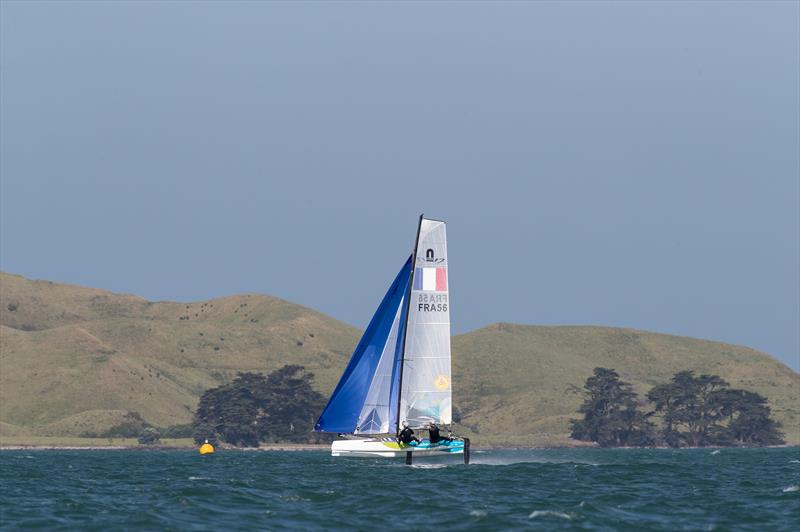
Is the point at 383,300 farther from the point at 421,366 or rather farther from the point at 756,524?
the point at 756,524

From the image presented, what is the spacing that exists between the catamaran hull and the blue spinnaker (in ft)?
7.78

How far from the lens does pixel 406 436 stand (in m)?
86.8

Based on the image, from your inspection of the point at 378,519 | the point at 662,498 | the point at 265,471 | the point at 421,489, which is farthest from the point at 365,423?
the point at 378,519

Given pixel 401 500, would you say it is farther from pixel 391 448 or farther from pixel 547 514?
pixel 391 448

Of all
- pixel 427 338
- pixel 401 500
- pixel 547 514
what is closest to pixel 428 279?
pixel 427 338

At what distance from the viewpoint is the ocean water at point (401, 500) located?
54.7 metres

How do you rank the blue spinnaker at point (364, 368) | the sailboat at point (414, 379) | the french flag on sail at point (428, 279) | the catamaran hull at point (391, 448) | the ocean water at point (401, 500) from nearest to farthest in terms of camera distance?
the ocean water at point (401, 500)
the catamaran hull at point (391, 448)
the sailboat at point (414, 379)
the french flag on sail at point (428, 279)
the blue spinnaker at point (364, 368)

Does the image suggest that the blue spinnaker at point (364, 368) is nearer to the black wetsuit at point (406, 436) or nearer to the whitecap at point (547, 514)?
the black wetsuit at point (406, 436)

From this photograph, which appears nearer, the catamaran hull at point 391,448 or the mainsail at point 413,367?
the catamaran hull at point 391,448

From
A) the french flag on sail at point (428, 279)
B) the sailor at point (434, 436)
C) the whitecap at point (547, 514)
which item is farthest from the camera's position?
the french flag on sail at point (428, 279)

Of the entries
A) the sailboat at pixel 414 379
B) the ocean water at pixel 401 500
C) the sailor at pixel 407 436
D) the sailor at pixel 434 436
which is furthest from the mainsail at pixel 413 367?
the ocean water at pixel 401 500

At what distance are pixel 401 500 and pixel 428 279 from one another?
2769 centimetres

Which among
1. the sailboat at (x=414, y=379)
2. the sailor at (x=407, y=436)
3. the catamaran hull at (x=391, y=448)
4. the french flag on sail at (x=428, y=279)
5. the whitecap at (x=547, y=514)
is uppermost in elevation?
the french flag on sail at (x=428, y=279)

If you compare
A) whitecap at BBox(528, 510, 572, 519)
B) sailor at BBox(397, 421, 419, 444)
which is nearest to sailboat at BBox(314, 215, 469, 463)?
sailor at BBox(397, 421, 419, 444)
